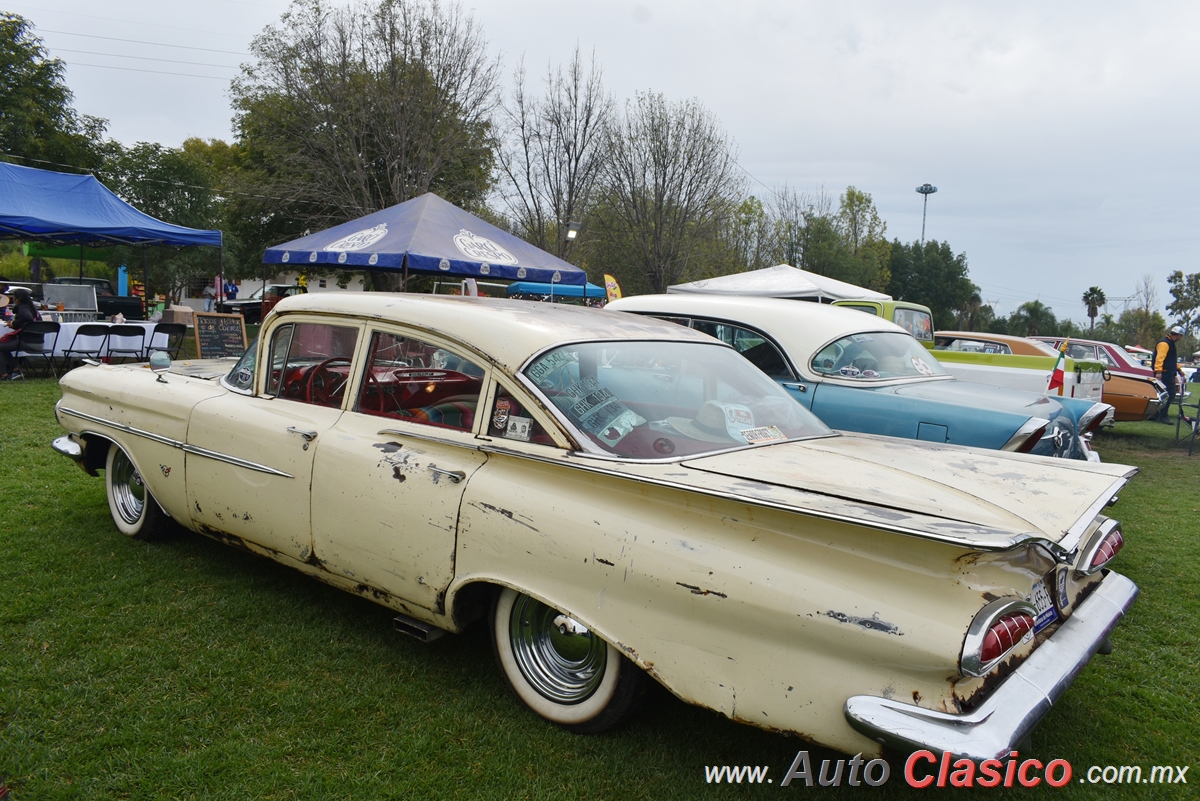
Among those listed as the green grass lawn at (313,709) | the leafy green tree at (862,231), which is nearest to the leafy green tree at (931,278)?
the leafy green tree at (862,231)

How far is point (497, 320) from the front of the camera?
295 centimetres

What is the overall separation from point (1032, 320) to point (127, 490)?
1846 inches

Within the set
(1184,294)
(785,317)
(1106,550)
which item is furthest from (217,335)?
(1184,294)

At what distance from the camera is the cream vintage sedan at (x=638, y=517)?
185 cm

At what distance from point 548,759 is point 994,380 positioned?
697cm

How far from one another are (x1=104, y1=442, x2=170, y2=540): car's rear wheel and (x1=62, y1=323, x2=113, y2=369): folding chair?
7.52m

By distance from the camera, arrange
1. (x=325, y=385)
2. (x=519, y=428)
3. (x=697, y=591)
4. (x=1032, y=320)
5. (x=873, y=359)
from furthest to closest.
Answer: (x=1032, y=320) < (x=873, y=359) < (x=325, y=385) < (x=519, y=428) < (x=697, y=591)

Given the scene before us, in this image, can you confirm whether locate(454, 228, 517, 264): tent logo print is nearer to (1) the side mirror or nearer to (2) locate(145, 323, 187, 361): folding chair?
(2) locate(145, 323, 187, 361): folding chair

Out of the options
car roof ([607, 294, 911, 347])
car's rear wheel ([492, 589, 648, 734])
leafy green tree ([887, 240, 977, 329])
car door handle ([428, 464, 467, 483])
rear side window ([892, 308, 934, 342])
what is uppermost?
leafy green tree ([887, 240, 977, 329])

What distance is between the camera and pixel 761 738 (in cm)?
266

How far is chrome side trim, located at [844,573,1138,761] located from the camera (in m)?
1.71

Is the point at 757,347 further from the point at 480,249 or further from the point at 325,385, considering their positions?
the point at 480,249

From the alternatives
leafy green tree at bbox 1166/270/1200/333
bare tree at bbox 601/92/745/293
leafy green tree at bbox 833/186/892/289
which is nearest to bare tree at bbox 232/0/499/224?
bare tree at bbox 601/92/745/293

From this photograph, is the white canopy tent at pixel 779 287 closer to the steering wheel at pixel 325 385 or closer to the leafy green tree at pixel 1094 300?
the steering wheel at pixel 325 385
